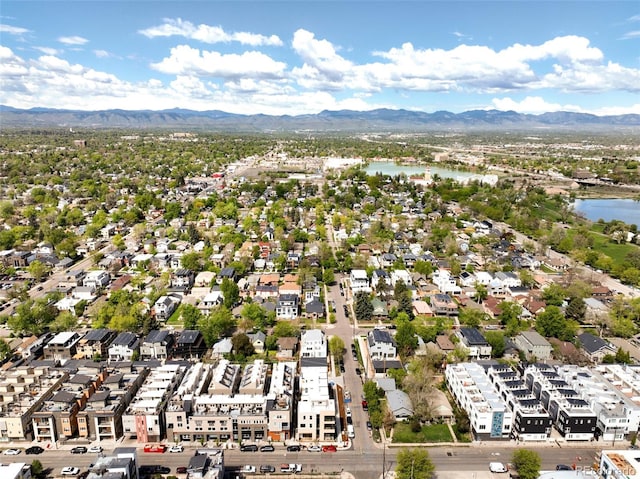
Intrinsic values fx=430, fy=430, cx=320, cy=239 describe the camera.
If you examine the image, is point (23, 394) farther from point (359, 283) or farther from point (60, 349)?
point (359, 283)

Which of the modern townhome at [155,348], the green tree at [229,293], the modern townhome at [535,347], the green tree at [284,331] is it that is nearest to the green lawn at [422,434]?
the modern townhome at [535,347]

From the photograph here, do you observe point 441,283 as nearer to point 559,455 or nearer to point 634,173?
point 559,455


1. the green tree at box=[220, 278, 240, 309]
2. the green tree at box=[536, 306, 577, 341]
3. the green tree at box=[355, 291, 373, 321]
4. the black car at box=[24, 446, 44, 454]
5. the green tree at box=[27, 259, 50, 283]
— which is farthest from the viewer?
the green tree at box=[27, 259, 50, 283]

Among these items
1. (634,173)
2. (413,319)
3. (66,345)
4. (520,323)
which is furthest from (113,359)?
(634,173)

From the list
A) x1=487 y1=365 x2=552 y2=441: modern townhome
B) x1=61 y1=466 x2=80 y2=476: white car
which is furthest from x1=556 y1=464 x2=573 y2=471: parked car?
x1=61 y1=466 x2=80 y2=476: white car

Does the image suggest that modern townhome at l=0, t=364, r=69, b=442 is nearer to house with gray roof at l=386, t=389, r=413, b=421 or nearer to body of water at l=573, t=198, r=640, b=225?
house with gray roof at l=386, t=389, r=413, b=421

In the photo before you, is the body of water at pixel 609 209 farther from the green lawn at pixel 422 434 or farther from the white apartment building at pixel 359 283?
the green lawn at pixel 422 434
